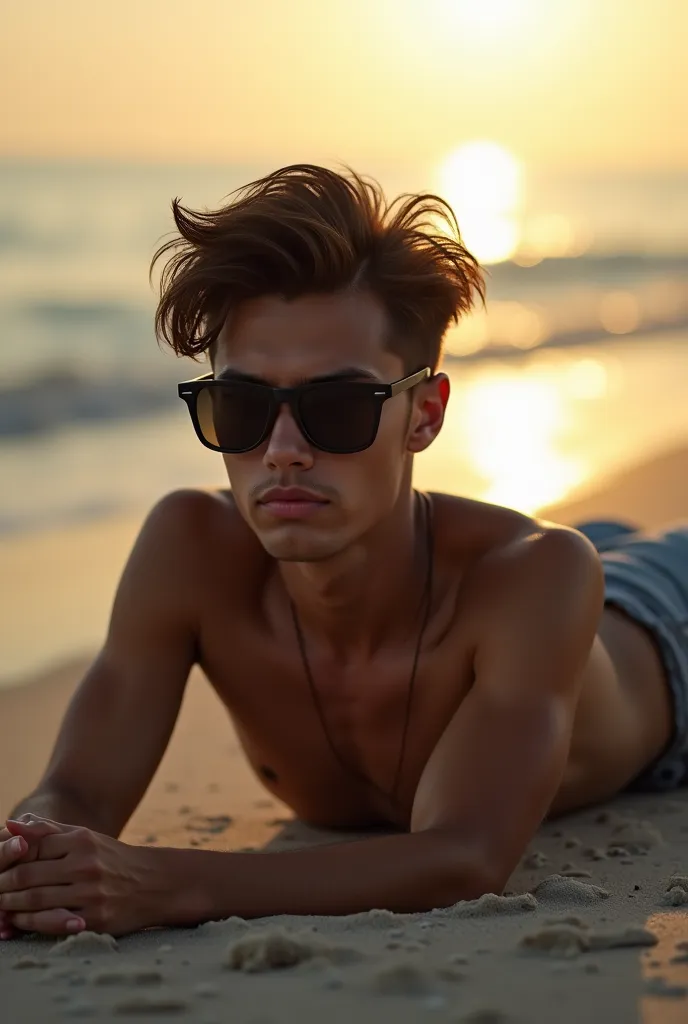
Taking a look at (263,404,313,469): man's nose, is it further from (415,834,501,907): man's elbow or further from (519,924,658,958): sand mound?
(519,924,658,958): sand mound

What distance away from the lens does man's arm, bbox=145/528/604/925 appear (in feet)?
9.55

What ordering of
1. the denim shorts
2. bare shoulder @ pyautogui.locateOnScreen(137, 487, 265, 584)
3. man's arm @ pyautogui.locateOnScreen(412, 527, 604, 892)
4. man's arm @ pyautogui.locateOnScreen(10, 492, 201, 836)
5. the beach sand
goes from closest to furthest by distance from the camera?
the beach sand → man's arm @ pyautogui.locateOnScreen(412, 527, 604, 892) → man's arm @ pyautogui.locateOnScreen(10, 492, 201, 836) → bare shoulder @ pyautogui.locateOnScreen(137, 487, 265, 584) → the denim shorts

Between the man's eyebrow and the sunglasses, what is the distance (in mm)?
Answer: 12

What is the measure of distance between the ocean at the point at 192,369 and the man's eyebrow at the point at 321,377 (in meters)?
4.53

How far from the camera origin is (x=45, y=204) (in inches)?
1037

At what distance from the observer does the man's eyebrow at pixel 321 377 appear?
10.8 ft

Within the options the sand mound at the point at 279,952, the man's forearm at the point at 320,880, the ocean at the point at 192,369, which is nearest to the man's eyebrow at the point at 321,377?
the man's forearm at the point at 320,880

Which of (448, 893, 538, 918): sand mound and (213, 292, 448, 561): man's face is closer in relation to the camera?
(448, 893, 538, 918): sand mound

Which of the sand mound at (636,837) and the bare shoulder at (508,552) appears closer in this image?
the bare shoulder at (508,552)

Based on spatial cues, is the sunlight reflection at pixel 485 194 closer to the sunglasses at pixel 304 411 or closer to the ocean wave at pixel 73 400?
the ocean wave at pixel 73 400

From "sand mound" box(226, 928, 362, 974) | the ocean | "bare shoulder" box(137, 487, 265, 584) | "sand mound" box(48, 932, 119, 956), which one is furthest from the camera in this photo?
the ocean

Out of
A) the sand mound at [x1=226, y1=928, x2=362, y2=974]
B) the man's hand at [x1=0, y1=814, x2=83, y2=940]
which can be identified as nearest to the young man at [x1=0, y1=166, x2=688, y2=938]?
the man's hand at [x1=0, y1=814, x2=83, y2=940]

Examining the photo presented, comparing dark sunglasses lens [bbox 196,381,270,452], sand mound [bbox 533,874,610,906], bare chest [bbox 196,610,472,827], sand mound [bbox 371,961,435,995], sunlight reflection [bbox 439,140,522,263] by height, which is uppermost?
sunlight reflection [bbox 439,140,522,263]

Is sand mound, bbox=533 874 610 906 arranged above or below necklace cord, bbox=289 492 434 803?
below
